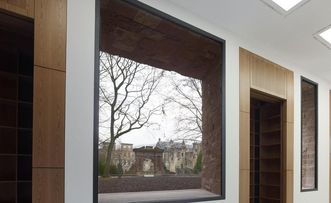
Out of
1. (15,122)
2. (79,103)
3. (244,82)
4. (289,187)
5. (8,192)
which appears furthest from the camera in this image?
(289,187)

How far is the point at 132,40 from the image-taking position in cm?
371

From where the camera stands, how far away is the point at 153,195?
3670 millimetres

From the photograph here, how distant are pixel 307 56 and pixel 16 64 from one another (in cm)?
444

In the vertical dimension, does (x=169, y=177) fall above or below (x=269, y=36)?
below

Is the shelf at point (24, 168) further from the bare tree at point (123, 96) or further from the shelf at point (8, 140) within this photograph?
the bare tree at point (123, 96)

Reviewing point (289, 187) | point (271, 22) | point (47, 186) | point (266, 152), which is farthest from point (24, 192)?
point (266, 152)

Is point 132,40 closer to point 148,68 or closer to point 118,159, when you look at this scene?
point 148,68

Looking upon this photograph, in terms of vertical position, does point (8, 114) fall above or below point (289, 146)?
above

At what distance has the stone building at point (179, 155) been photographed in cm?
400

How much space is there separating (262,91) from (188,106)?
1.37 m

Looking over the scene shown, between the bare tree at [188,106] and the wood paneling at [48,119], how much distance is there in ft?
5.66

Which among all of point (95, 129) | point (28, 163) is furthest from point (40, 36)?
point (28, 163)

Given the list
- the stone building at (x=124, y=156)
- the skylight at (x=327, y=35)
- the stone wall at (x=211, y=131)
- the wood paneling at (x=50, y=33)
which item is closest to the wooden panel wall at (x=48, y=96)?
the wood paneling at (x=50, y=33)

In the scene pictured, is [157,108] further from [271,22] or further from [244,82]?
[271,22]
